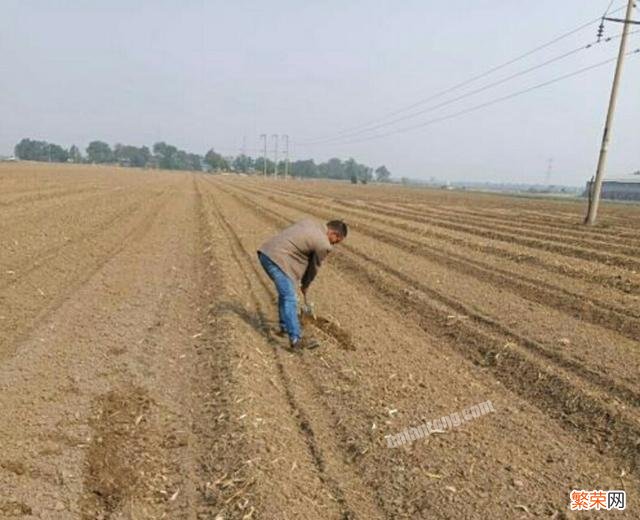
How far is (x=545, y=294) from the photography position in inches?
356

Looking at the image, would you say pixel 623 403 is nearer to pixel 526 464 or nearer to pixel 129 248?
pixel 526 464

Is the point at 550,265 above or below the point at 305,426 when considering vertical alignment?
above

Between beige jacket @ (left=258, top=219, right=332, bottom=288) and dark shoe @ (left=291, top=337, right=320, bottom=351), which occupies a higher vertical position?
beige jacket @ (left=258, top=219, right=332, bottom=288)

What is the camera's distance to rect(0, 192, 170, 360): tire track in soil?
5.76m

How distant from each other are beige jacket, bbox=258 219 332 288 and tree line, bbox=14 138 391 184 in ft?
510

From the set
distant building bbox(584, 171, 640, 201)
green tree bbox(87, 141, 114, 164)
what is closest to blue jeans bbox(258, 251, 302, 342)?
distant building bbox(584, 171, 640, 201)

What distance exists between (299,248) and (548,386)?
3.10 m

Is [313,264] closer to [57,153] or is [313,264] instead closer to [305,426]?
[305,426]

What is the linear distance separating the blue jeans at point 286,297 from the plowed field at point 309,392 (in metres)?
0.34

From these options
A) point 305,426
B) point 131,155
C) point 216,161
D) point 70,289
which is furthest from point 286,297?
point 131,155

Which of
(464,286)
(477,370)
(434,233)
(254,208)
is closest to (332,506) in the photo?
(477,370)

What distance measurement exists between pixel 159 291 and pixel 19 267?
10.3 ft

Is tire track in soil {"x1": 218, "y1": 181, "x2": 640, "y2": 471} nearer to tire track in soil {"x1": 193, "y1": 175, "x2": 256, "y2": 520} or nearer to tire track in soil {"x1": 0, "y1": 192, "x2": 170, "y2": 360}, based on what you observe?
tire track in soil {"x1": 193, "y1": 175, "x2": 256, "y2": 520}

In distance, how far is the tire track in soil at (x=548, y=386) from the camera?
14.2 feet
